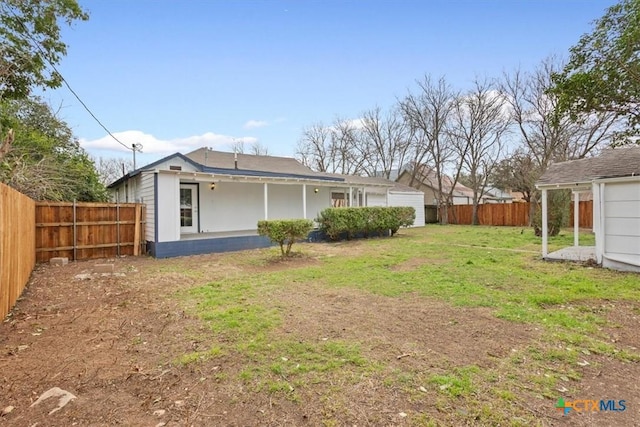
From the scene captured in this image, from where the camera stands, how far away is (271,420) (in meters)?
2.27

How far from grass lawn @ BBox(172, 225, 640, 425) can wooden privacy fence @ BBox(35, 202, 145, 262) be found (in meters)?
4.56

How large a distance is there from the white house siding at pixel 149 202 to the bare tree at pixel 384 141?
22.7 meters

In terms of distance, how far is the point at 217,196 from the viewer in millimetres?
13789

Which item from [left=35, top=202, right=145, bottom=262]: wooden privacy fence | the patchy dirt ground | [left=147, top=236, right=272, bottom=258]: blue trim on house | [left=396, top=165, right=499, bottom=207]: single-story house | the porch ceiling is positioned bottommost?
the patchy dirt ground

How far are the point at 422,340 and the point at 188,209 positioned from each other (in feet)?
37.7

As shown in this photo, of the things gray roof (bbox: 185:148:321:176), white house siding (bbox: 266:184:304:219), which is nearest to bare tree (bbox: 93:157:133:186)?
gray roof (bbox: 185:148:321:176)

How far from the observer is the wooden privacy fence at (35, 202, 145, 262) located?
905 centimetres

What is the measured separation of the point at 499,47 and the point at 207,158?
12874 mm

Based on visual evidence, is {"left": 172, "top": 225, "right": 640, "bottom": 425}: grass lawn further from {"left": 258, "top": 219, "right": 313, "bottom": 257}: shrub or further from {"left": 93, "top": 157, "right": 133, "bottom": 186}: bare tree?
{"left": 93, "top": 157, "right": 133, "bottom": 186}: bare tree

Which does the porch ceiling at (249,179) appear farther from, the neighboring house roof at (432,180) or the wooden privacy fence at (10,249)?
the neighboring house roof at (432,180)

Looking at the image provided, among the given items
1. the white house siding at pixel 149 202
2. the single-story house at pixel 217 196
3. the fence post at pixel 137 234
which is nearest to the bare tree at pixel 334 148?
the single-story house at pixel 217 196

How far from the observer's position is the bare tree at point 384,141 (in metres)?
29.1

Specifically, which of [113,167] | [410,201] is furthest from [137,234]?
[113,167]

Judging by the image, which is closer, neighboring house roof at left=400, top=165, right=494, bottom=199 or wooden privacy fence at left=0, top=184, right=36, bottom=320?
wooden privacy fence at left=0, top=184, right=36, bottom=320
